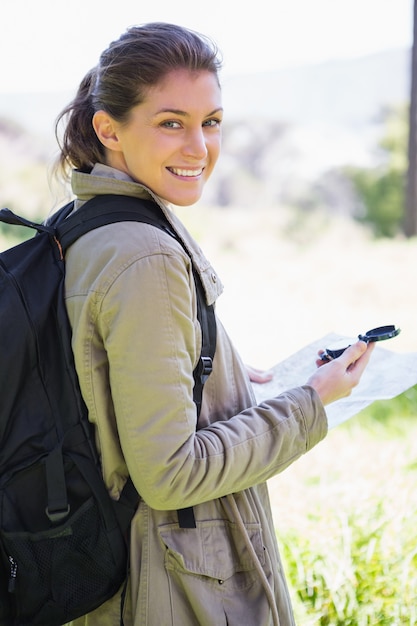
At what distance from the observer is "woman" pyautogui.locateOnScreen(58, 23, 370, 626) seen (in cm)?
137

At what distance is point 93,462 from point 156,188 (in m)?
0.58

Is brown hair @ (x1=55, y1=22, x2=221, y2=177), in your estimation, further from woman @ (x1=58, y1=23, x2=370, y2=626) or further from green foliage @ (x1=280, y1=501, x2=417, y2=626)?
green foliage @ (x1=280, y1=501, x2=417, y2=626)

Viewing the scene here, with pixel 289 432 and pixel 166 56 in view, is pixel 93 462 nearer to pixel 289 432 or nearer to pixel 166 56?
pixel 289 432

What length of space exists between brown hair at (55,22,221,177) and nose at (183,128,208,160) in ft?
0.41

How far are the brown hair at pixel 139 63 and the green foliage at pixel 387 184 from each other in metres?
10.3

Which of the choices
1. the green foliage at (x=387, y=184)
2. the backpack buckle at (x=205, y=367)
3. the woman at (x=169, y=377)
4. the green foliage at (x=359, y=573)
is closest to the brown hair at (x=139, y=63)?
the woman at (x=169, y=377)

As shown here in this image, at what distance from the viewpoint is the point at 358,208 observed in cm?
1270

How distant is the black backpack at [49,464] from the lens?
4.67 feet

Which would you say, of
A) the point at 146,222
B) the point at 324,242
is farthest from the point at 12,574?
the point at 324,242

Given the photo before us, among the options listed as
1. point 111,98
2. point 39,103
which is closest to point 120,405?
point 111,98

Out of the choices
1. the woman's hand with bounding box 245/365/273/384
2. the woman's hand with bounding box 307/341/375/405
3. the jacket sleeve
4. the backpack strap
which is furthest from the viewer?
the woman's hand with bounding box 245/365/273/384

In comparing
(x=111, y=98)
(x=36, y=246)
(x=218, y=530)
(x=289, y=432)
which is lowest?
(x=218, y=530)

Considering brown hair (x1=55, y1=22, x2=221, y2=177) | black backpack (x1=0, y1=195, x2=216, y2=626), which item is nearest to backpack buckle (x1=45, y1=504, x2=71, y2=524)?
black backpack (x1=0, y1=195, x2=216, y2=626)

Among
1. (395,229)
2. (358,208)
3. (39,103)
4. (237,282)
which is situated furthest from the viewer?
(39,103)
